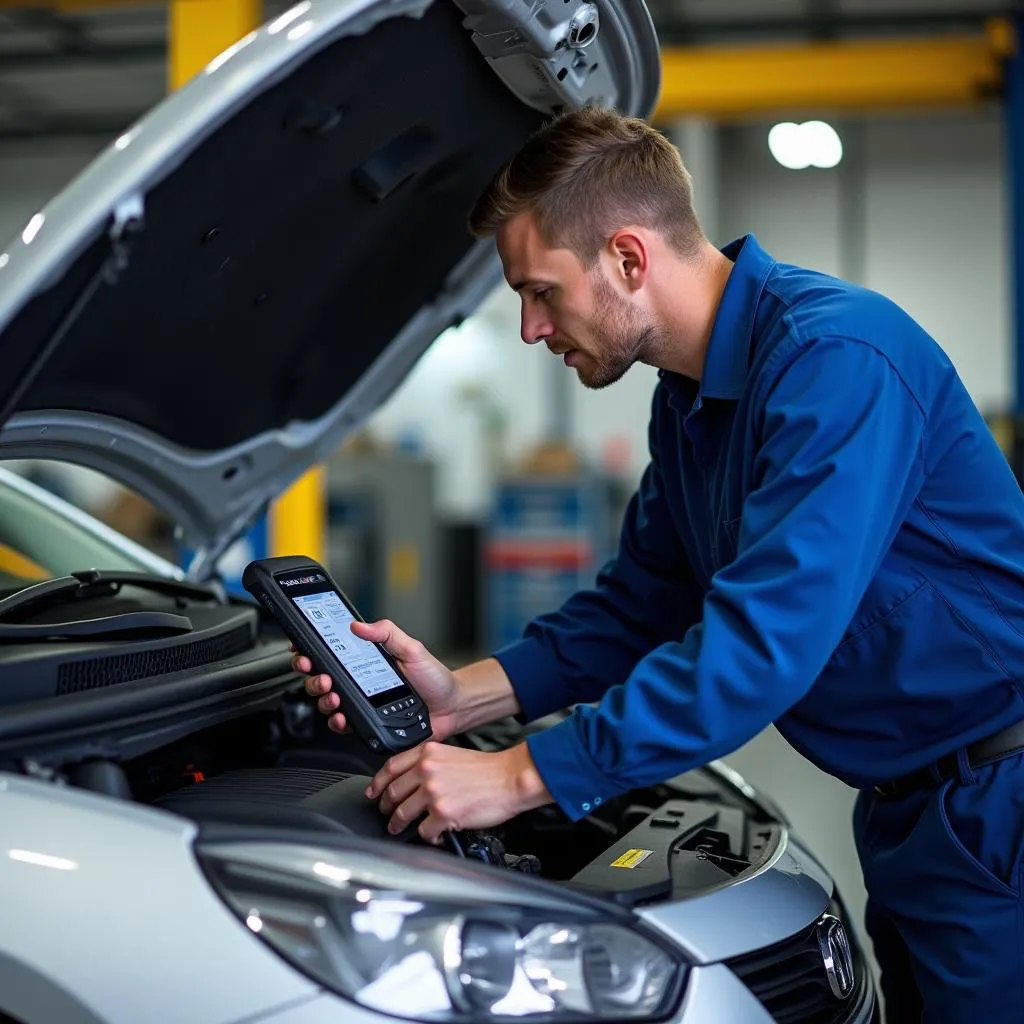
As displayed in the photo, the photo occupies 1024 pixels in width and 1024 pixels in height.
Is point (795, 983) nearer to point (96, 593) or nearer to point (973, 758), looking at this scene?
point (973, 758)

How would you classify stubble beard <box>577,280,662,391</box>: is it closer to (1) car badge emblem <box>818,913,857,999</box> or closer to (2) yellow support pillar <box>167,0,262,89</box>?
(1) car badge emblem <box>818,913,857,999</box>

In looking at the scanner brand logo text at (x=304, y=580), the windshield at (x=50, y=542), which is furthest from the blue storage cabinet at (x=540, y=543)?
the scanner brand logo text at (x=304, y=580)

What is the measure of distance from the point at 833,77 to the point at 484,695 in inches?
224

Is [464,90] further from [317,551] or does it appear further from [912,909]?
[317,551]

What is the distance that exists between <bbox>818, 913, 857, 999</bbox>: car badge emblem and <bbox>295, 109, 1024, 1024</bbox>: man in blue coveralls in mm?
86

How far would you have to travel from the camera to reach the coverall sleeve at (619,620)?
175cm

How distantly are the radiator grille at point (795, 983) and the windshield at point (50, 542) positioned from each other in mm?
1126

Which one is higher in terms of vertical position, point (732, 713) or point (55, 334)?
point (55, 334)

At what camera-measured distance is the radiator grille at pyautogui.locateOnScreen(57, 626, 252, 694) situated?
1.32 meters

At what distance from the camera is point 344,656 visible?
55.2 inches

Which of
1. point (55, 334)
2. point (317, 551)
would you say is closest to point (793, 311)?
point (55, 334)

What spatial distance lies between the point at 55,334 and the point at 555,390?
24.9 ft

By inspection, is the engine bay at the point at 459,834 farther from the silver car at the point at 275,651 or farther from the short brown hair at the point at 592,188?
the short brown hair at the point at 592,188

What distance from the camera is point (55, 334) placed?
4.37ft
